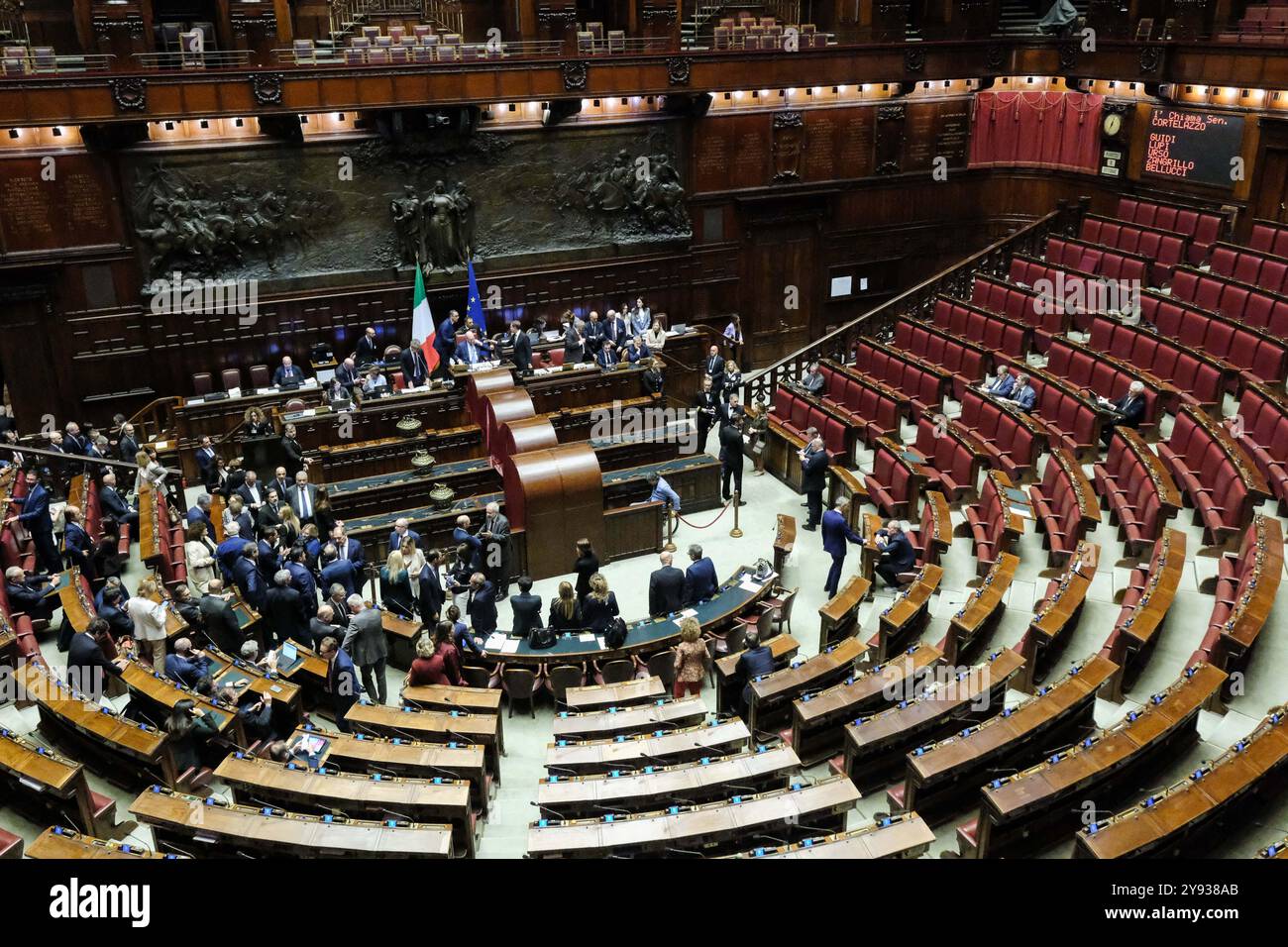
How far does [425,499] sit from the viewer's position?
41.8 feet

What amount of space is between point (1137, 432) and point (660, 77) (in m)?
8.80

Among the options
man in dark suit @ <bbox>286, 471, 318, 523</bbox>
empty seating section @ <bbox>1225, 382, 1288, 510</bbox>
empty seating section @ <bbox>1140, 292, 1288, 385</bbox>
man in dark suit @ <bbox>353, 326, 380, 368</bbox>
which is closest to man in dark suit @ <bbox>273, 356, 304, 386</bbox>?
man in dark suit @ <bbox>353, 326, 380, 368</bbox>

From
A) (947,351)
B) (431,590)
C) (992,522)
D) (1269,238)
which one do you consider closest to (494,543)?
(431,590)

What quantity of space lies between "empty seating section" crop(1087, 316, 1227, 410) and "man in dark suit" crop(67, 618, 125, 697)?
11.3 metres

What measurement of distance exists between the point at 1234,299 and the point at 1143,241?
2694mm

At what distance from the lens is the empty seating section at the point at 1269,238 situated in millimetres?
13477

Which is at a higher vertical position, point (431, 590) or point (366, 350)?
point (366, 350)

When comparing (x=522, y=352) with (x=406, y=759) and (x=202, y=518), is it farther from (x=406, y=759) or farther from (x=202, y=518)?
(x=406, y=759)

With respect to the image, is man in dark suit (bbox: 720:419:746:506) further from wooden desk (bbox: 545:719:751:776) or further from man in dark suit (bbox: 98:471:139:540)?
man in dark suit (bbox: 98:471:139:540)

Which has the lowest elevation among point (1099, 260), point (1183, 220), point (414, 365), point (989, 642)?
point (989, 642)

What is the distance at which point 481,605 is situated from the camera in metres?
9.67

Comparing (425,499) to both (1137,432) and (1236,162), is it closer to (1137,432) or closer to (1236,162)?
(1137,432)

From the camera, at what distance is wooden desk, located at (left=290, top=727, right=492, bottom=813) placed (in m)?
7.35
